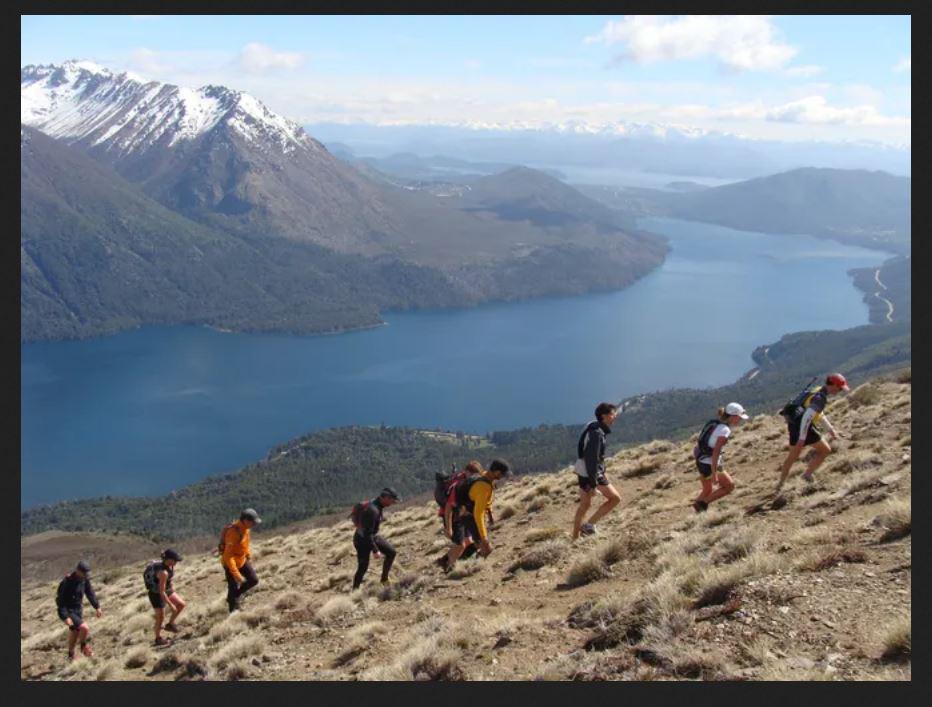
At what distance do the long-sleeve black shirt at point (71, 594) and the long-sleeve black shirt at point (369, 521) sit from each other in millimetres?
5299

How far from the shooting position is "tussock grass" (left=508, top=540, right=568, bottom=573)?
12.0 meters

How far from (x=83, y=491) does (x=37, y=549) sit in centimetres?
6541

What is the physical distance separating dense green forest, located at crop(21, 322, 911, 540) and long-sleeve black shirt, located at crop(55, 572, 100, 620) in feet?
187

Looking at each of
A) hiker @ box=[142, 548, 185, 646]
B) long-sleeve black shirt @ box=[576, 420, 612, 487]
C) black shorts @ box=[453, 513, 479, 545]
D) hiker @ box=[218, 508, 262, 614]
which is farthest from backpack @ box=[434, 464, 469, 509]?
hiker @ box=[142, 548, 185, 646]

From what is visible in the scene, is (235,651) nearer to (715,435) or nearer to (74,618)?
(74,618)

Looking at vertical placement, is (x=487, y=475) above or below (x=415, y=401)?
above

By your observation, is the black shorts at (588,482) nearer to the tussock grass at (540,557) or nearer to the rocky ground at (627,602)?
the rocky ground at (627,602)

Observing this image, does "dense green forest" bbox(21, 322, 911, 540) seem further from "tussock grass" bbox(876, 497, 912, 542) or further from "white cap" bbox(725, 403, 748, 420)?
"tussock grass" bbox(876, 497, 912, 542)

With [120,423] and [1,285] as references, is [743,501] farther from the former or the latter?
[120,423]

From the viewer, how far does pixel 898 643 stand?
6.45m

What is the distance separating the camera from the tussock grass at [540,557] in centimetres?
1199

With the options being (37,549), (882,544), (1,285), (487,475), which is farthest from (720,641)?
(37,549)

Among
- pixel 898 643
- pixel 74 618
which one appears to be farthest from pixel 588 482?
pixel 74 618

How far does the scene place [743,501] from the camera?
1290 cm
